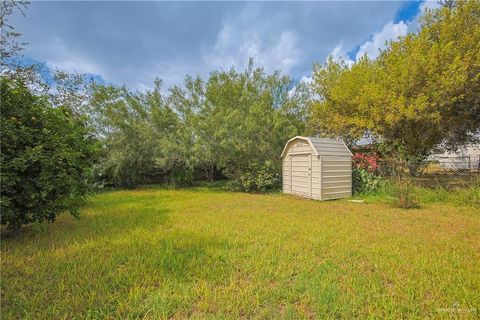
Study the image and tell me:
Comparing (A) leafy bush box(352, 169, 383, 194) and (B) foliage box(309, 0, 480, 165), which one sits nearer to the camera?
(B) foliage box(309, 0, 480, 165)

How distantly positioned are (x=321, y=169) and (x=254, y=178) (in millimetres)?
3290

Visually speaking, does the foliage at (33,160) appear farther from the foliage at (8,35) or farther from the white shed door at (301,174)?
the white shed door at (301,174)

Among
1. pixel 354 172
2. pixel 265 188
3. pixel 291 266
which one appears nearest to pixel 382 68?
pixel 354 172

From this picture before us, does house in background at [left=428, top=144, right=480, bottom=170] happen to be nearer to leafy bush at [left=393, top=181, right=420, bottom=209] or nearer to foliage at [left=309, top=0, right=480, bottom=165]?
foliage at [left=309, top=0, right=480, bottom=165]

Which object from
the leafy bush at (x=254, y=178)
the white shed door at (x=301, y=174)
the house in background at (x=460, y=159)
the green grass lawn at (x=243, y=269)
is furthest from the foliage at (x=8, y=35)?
the house in background at (x=460, y=159)

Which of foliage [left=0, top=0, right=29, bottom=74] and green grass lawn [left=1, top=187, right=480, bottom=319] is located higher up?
foliage [left=0, top=0, right=29, bottom=74]

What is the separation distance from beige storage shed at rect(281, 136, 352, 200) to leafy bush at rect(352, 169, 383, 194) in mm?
844

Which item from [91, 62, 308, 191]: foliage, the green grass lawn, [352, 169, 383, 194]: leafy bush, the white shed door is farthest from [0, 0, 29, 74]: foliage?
[352, 169, 383, 194]: leafy bush

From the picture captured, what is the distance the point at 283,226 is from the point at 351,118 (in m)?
7.47

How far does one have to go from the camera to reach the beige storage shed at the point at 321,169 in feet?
25.4

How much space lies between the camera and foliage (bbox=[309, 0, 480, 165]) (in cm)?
768

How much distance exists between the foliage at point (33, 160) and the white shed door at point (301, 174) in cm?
689

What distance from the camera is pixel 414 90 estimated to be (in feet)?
26.4

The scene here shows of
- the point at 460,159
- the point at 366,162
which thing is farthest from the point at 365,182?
the point at 460,159
